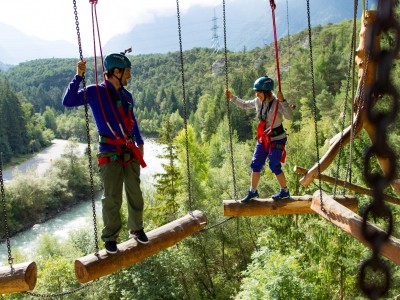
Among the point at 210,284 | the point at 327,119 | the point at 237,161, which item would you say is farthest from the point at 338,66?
the point at 210,284

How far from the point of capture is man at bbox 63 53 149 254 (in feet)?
12.3

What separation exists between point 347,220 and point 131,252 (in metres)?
2.01

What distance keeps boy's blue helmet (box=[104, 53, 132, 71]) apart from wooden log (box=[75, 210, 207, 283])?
170 centimetres

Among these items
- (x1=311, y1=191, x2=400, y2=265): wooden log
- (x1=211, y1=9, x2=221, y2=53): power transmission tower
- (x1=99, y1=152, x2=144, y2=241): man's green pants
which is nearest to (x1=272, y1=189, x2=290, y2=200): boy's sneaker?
(x1=311, y1=191, x2=400, y2=265): wooden log

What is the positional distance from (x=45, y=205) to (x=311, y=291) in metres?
28.0

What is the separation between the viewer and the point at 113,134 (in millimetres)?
3826

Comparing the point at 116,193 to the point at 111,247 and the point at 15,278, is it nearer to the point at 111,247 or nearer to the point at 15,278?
the point at 111,247

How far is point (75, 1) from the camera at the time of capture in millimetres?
3494

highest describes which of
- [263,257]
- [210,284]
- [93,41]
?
[93,41]

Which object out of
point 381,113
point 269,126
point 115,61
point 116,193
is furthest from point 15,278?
point 381,113

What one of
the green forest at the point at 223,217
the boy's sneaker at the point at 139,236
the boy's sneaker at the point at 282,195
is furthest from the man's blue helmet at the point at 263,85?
the boy's sneaker at the point at 139,236

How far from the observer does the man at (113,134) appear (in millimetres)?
3756

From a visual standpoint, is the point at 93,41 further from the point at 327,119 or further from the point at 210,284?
the point at 327,119

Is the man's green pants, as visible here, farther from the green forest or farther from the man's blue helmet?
the man's blue helmet
